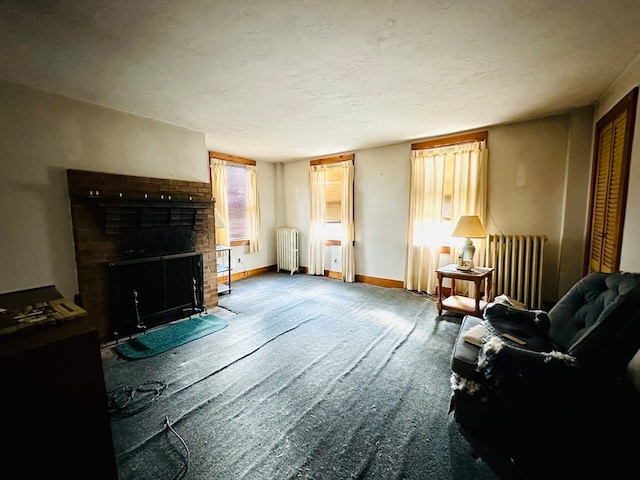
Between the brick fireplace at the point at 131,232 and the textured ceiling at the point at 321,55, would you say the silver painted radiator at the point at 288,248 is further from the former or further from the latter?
the textured ceiling at the point at 321,55

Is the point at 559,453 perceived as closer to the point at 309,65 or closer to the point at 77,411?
the point at 77,411

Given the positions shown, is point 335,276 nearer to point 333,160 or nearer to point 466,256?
point 333,160

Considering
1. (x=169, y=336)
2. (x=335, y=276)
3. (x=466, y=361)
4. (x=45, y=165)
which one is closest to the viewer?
(x=466, y=361)

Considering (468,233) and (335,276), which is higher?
(468,233)

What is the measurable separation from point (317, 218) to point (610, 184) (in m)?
3.93

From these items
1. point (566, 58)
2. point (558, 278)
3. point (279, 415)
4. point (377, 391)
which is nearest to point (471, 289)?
point (558, 278)

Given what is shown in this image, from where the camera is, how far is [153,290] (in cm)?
301

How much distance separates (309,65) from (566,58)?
6.12ft

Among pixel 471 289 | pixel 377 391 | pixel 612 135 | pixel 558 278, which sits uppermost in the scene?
pixel 612 135

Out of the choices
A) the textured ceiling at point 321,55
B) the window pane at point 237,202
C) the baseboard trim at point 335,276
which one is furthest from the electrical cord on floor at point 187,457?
the window pane at point 237,202

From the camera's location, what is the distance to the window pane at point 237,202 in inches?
195

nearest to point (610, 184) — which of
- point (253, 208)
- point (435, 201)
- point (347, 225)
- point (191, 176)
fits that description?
point (435, 201)

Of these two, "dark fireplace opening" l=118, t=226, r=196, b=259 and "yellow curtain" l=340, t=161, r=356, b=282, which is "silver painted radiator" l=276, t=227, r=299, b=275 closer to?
"yellow curtain" l=340, t=161, r=356, b=282

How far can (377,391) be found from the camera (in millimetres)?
1958
